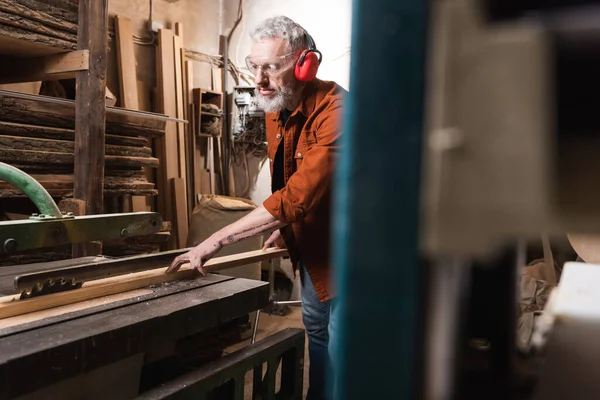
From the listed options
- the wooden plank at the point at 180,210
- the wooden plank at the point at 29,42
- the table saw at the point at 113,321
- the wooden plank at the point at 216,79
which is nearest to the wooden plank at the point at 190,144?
the wooden plank at the point at 180,210

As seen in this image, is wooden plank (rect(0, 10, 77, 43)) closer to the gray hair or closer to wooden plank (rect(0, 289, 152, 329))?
the gray hair

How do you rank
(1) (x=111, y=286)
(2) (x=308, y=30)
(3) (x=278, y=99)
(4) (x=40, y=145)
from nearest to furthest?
(1) (x=111, y=286) < (3) (x=278, y=99) < (4) (x=40, y=145) < (2) (x=308, y=30)

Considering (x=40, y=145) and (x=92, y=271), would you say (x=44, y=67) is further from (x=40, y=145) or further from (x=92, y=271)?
(x=92, y=271)

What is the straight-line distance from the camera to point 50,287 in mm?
1556

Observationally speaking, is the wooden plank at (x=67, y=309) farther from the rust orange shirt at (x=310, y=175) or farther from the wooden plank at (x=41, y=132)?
the wooden plank at (x=41, y=132)

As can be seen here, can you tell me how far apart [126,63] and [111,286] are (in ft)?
9.12

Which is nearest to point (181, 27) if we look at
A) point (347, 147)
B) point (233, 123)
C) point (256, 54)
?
point (233, 123)

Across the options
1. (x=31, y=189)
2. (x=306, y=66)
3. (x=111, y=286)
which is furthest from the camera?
(x=306, y=66)

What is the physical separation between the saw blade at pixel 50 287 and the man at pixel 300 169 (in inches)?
15.0

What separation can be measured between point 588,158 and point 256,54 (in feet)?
6.21

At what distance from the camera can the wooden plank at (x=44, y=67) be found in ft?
8.05

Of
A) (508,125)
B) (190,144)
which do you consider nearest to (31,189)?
(508,125)

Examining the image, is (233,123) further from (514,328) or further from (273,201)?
(514,328)

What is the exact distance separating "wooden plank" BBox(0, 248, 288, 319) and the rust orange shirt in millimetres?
239
